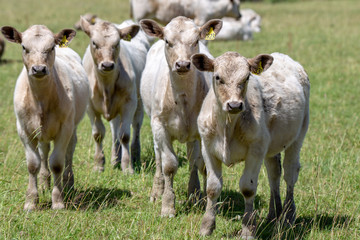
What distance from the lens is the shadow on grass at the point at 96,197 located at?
276 inches

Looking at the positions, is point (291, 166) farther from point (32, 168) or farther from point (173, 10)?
point (173, 10)

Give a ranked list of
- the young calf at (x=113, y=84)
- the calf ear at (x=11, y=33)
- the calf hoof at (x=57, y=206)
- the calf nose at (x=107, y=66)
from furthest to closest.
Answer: the young calf at (x=113, y=84) < the calf nose at (x=107, y=66) < the calf ear at (x=11, y=33) < the calf hoof at (x=57, y=206)

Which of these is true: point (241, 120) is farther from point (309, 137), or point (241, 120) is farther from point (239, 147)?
point (309, 137)

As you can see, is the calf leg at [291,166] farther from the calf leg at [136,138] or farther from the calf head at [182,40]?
the calf leg at [136,138]

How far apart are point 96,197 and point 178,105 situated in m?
1.61

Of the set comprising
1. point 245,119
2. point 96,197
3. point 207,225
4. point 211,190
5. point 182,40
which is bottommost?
point 96,197

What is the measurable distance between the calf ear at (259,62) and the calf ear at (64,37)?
2582 mm

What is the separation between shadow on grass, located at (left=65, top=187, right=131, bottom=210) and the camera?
23.0 ft

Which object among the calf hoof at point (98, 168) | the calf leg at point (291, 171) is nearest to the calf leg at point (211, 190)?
the calf leg at point (291, 171)

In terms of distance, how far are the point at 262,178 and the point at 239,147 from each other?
236 cm

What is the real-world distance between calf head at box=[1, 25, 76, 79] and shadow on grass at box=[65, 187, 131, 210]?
4.85 ft

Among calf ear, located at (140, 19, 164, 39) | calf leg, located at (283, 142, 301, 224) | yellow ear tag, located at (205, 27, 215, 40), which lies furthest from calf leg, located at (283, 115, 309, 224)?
calf ear, located at (140, 19, 164, 39)

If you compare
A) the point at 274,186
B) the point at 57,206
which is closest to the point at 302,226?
the point at 274,186

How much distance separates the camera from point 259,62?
5.81 m
